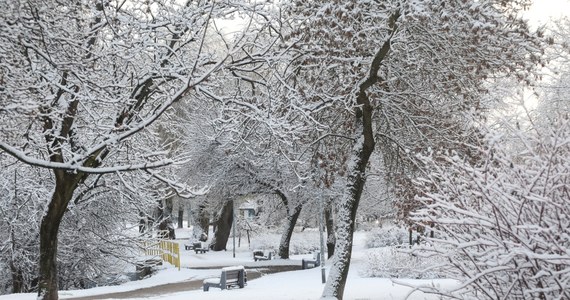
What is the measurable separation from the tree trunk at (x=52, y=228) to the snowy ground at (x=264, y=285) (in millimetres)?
4727

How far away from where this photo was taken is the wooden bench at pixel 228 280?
17.4m

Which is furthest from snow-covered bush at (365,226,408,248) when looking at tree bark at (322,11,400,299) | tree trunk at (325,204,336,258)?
tree bark at (322,11,400,299)

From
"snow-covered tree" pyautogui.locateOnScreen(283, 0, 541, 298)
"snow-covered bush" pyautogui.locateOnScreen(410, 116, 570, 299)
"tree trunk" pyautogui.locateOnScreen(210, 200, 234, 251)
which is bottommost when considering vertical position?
"snow-covered bush" pyautogui.locateOnScreen(410, 116, 570, 299)

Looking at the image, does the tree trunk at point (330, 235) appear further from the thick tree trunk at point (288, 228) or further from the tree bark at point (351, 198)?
the tree bark at point (351, 198)

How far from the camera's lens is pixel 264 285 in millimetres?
19031

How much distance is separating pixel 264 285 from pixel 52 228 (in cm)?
1025

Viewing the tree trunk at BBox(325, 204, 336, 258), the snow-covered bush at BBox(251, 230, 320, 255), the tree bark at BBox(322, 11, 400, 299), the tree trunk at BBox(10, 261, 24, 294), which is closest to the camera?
the tree bark at BBox(322, 11, 400, 299)

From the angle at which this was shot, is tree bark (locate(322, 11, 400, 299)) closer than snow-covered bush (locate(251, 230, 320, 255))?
Yes

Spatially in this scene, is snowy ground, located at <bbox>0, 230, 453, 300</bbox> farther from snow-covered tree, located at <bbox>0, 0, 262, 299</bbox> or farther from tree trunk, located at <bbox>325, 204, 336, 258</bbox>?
snow-covered tree, located at <bbox>0, 0, 262, 299</bbox>

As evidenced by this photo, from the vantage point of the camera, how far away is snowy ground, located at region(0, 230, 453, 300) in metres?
14.0

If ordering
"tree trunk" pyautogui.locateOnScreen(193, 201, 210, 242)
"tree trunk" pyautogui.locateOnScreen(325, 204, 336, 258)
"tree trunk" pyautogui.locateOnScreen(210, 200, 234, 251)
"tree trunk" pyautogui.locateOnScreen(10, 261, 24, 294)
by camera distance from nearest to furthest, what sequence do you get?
1. "tree trunk" pyautogui.locateOnScreen(10, 261, 24, 294)
2. "tree trunk" pyautogui.locateOnScreen(325, 204, 336, 258)
3. "tree trunk" pyautogui.locateOnScreen(210, 200, 234, 251)
4. "tree trunk" pyautogui.locateOnScreen(193, 201, 210, 242)

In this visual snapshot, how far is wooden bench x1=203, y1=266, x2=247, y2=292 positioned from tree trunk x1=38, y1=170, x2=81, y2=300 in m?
7.86

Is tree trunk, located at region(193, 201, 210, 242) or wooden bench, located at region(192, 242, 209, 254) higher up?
tree trunk, located at region(193, 201, 210, 242)

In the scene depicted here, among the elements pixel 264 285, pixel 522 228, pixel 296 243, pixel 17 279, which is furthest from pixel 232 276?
pixel 296 243
